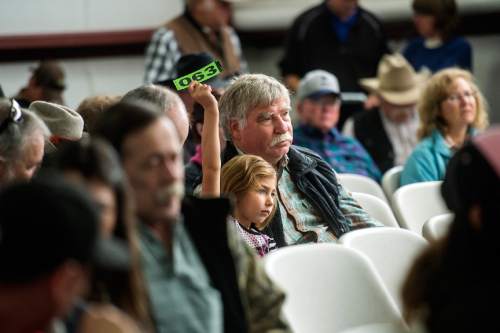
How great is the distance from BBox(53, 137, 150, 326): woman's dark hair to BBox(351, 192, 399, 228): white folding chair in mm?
1956

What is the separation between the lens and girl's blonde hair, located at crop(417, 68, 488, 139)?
16.4 ft

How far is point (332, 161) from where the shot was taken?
17.5 ft

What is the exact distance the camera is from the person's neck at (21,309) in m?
1.64

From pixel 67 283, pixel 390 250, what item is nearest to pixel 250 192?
pixel 390 250

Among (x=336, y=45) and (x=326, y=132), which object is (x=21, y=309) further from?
(x=336, y=45)

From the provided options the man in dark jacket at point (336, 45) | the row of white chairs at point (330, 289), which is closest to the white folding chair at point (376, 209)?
the row of white chairs at point (330, 289)

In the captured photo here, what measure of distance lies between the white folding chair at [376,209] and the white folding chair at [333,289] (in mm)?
930

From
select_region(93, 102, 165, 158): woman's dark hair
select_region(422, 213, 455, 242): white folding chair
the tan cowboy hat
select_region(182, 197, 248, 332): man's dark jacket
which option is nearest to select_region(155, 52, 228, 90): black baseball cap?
select_region(422, 213, 455, 242): white folding chair

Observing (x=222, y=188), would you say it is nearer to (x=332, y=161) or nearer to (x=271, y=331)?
(x=271, y=331)

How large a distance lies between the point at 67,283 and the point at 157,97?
1.66 meters

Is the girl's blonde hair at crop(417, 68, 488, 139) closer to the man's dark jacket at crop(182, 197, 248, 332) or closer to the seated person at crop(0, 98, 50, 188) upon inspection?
the seated person at crop(0, 98, 50, 188)

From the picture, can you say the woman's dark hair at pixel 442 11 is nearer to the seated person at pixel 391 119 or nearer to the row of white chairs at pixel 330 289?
the seated person at pixel 391 119

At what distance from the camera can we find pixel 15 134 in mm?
3025

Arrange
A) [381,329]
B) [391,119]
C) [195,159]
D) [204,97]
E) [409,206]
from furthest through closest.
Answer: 1. [391,119]
2. [409,206]
3. [195,159]
4. [204,97]
5. [381,329]
